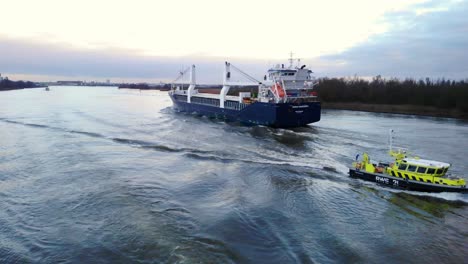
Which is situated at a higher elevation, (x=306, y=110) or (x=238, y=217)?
(x=306, y=110)

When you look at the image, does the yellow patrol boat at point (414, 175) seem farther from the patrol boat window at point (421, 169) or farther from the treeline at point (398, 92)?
the treeline at point (398, 92)

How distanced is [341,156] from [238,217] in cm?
1523

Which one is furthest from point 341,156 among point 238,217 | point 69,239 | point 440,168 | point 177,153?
point 69,239

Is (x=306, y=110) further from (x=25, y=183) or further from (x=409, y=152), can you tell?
(x=25, y=183)

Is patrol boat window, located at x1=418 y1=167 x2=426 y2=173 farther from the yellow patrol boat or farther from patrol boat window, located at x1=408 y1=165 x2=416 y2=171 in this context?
patrol boat window, located at x1=408 y1=165 x2=416 y2=171

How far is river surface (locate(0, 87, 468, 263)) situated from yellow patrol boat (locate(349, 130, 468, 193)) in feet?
1.65

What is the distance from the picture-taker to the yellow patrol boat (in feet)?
61.8

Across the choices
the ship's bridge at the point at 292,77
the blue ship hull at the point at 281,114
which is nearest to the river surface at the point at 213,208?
the blue ship hull at the point at 281,114

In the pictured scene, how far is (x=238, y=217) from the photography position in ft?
50.4

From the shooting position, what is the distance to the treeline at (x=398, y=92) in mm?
68756

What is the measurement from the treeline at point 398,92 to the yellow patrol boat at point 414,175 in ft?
180

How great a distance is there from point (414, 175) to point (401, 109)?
6096cm

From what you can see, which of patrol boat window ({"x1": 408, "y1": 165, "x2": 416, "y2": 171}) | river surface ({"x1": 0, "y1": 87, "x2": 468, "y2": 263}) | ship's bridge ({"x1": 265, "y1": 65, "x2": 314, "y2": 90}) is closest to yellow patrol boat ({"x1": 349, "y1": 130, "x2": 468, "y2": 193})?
patrol boat window ({"x1": 408, "y1": 165, "x2": 416, "y2": 171})

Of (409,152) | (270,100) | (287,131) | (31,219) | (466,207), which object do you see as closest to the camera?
(31,219)
